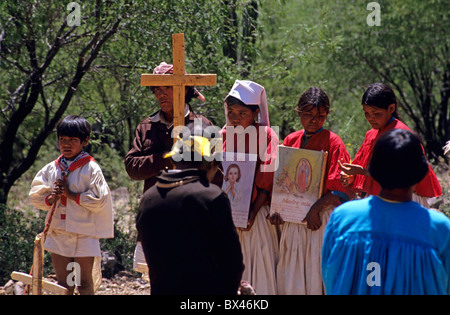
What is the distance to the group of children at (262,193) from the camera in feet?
16.1

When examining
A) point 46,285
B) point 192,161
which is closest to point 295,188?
point 192,161

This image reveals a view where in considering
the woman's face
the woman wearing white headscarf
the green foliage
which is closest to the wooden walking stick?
the woman wearing white headscarf

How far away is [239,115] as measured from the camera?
5.15m

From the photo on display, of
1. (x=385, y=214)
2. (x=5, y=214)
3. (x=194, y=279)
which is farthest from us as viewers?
(x=5, y=214)

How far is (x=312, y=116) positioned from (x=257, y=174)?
623mm

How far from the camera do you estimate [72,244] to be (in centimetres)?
497

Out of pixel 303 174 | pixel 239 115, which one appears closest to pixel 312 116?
pixel 303 174

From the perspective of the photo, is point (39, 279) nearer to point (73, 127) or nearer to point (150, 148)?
point (73, 127)

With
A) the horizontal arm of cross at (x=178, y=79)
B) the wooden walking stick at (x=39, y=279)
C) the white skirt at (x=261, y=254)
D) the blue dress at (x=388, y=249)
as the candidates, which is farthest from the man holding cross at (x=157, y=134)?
the blue dress at (x=388, y=249)

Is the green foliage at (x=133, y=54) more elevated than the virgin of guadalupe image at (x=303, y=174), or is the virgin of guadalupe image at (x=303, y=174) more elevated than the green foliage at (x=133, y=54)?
the green foliage at (x=133, y=54)

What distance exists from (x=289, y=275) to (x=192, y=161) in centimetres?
184

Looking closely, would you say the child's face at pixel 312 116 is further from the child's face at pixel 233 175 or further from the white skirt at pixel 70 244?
the white skirt at pixel 70 244

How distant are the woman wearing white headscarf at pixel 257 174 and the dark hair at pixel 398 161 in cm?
205
